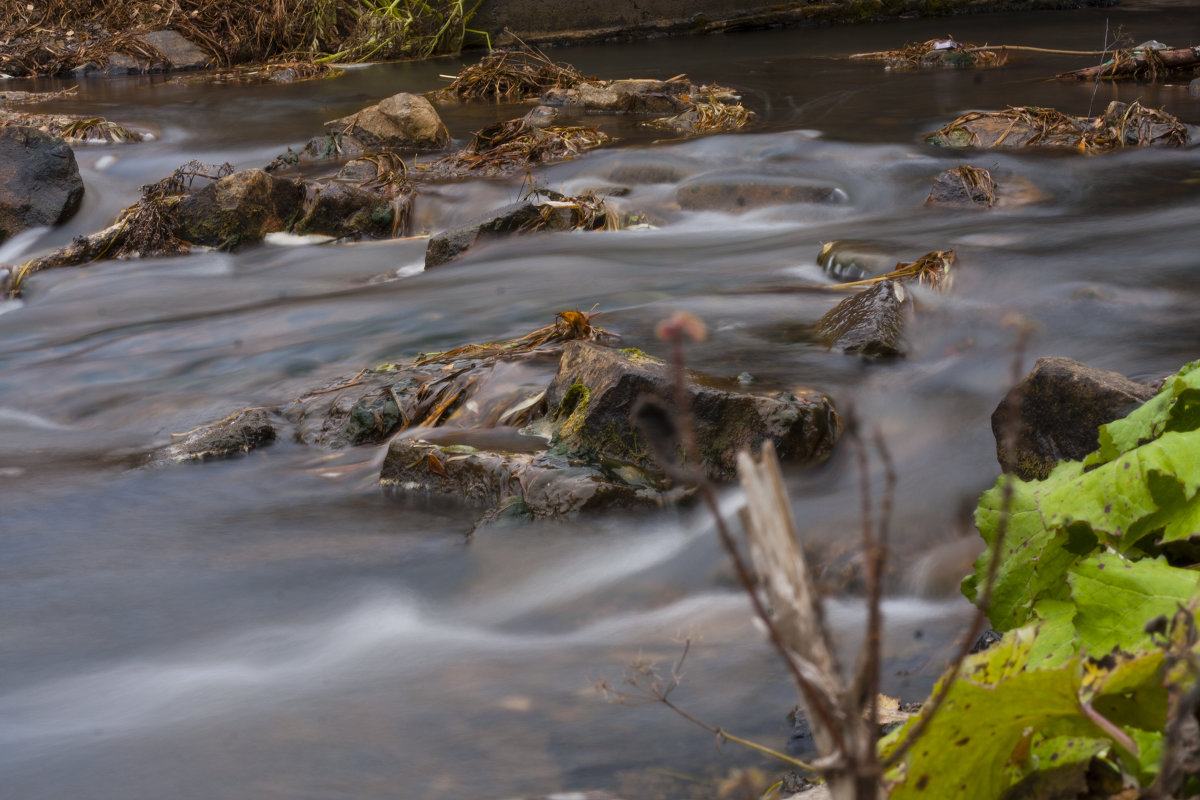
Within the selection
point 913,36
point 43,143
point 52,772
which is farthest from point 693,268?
point 913,36

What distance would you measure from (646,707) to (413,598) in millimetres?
876

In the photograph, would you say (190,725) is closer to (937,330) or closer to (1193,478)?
(1193,478)

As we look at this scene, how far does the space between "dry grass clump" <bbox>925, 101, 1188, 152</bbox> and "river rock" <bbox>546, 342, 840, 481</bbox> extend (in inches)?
201

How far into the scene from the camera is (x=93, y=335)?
579 cm

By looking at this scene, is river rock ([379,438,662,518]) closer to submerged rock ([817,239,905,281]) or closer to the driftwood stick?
submerged rock ([817,239,905,281])

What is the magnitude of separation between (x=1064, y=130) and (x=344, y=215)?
5227mm

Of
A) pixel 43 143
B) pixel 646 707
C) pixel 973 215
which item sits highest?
pixel 43 143

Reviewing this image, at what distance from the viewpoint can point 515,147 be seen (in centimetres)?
870

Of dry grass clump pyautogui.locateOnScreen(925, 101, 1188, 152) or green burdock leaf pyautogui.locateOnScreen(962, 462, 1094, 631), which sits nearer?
green burdock leaf pyautogui.locateOnScreen(962, 462, 1094, 631)

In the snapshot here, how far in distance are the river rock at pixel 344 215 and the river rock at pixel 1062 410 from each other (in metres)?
5.10

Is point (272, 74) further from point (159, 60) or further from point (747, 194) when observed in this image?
point (747, 194)

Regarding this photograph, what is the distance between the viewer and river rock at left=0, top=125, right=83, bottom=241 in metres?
7.57

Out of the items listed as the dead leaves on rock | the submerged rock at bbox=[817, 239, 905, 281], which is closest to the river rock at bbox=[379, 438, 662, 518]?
the dead leaves on rock

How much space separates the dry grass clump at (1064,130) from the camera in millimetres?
7539
